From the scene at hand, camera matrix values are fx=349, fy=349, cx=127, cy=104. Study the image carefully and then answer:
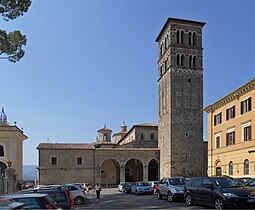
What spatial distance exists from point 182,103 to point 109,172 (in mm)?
19457

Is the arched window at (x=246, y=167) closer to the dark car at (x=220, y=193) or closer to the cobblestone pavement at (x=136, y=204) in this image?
the cobblestone pavement at (x=136, y=204)

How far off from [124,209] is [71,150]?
3583cm

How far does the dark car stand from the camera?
44.6 ft

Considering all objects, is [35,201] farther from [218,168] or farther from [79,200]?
[218,168]

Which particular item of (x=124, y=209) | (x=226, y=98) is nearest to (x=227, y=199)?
(x=124, y=209)

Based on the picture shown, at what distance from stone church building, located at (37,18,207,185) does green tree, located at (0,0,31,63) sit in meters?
32.9

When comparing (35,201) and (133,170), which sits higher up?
(35,201)

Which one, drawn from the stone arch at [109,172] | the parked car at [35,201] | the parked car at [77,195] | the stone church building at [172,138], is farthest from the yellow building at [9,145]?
the parked car at [35,201]

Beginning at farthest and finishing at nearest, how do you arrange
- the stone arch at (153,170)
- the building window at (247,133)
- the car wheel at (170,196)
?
the stone arch at (153,170), the building window at (247,133), the car wheel at (170,196)

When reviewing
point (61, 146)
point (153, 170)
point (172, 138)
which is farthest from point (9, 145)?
point (153, 170)

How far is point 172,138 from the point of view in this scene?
1983 inches

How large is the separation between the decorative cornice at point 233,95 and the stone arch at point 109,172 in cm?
2747

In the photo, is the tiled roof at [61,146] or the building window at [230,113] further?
the tiled roof at [61,146]

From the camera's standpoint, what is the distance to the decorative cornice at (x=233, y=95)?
28797 millimetres
